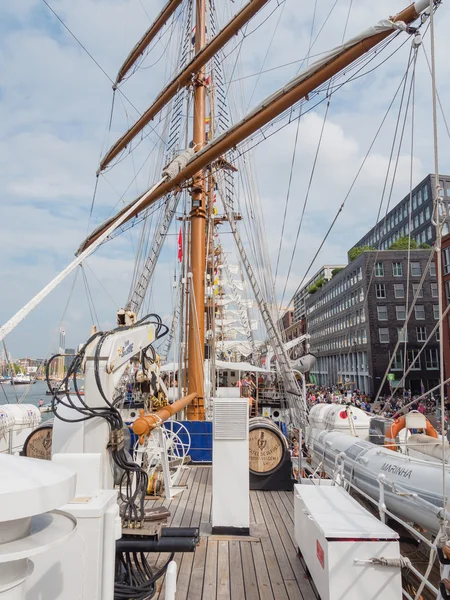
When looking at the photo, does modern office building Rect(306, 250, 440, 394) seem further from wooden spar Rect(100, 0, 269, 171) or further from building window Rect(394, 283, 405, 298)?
wooden spar Rect(100, 0, 269, 171)

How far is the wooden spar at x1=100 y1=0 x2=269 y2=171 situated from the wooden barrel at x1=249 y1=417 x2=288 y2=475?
1269 cm

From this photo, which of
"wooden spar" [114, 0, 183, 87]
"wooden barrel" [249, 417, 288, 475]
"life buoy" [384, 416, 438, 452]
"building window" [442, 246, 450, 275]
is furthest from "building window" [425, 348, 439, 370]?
"wooden barrel" [249, 417, 288, 475]

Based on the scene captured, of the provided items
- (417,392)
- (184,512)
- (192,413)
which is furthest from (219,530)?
(417,392)

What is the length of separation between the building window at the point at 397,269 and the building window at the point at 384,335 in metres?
6.32

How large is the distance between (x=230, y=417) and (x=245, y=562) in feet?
5.29

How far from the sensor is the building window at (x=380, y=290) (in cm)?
4688

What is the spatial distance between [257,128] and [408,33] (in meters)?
3.76

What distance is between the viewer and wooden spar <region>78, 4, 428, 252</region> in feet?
25.6

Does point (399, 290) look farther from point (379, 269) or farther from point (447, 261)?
point (447, 261)

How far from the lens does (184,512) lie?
20.6 ft

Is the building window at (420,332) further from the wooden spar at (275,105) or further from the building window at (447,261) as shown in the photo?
the wooden spar at (275,105)

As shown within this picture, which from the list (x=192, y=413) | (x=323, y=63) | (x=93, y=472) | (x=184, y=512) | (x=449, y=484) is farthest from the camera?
(x=192, y=413)

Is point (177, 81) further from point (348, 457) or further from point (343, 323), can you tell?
point (343, 323)

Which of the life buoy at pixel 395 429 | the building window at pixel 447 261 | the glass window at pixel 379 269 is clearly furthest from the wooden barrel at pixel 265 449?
the glass window at pixel 379 269
